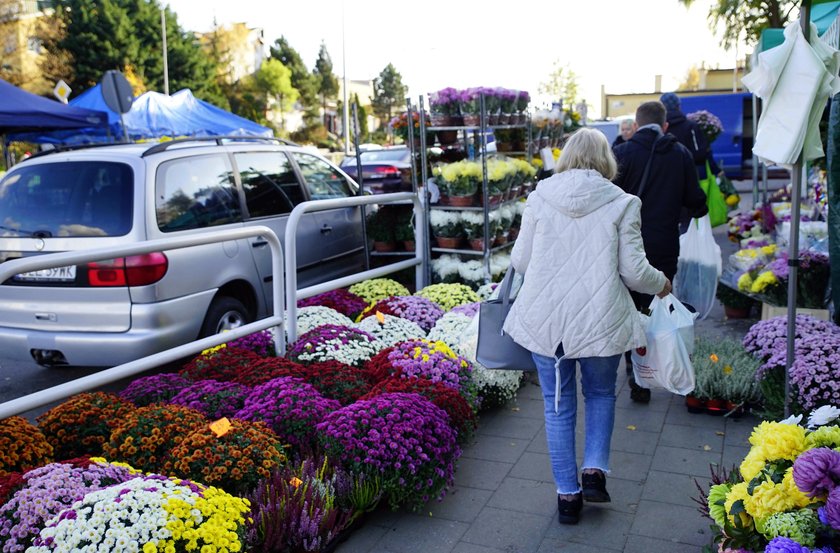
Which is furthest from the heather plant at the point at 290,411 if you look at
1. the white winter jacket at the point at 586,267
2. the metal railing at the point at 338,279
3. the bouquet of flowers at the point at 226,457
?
the white winter jacket at the point at 586,267

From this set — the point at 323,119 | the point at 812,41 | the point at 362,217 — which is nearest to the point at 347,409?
the point at 812,41

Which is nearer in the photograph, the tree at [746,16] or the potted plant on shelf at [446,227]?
the potted plant on shelf at [446,227]

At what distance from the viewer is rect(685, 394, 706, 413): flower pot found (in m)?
4.99

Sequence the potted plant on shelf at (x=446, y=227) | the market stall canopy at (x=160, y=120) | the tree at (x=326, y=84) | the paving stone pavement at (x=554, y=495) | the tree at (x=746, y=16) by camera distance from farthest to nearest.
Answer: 1. the tree at (x=326, y=84)
2. the market stall canopy at (x=160, y=120)
3. the tree at (x=746, y=16)
4. the potted plant on shelf at (x=446, y=227)
5. the paving stone pavement at (x=554, y=495)

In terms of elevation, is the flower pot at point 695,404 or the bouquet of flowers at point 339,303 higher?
the bouquet of flowers at point 339,303

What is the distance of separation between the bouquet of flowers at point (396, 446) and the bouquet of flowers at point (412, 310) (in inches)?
84.1

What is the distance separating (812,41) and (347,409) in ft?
9.58

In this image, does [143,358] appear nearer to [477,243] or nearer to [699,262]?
[477,243]

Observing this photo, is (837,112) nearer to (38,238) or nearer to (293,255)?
(293,255)

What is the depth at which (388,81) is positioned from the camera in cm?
8412

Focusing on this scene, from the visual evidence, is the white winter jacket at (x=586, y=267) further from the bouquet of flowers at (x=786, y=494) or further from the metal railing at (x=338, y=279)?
the metal railing at (x=338, y=279)

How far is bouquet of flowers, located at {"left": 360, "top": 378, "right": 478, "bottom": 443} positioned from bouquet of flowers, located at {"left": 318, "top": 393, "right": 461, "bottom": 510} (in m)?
0.26

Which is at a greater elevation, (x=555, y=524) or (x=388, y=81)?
(x=388, y=81)

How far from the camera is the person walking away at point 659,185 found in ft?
17.0
